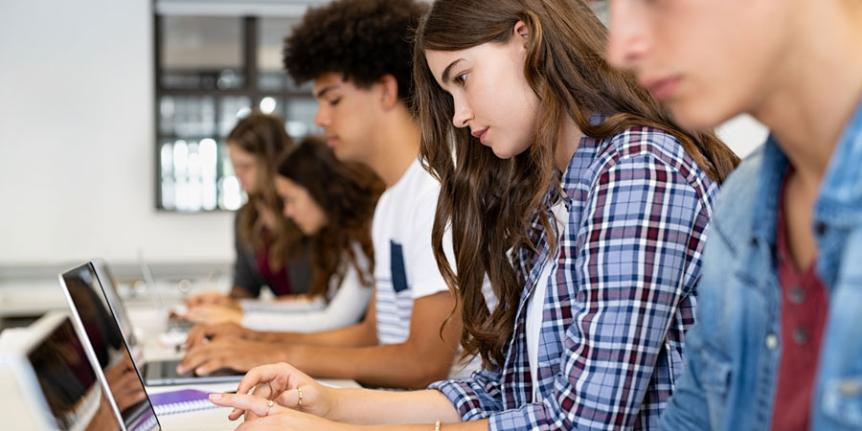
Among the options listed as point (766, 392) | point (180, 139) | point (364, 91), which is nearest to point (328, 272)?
point (364, 91)

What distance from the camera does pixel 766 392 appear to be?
861 millimetres

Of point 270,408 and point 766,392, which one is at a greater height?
point 766,392

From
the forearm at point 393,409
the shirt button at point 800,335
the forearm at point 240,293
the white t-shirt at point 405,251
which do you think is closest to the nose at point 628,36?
the shirt button at point 800,335

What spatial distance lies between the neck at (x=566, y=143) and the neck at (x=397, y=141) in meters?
0.85

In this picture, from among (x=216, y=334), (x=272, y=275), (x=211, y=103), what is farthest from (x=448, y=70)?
(x=211, y=103)

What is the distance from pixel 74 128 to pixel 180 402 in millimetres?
4656

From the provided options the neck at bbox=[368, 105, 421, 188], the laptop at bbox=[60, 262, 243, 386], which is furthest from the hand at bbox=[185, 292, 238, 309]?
the laptop at bbox=[60, 262, 243, 386]

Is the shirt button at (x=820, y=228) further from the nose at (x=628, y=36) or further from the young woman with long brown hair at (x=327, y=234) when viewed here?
the young woman with long brown hair at (x=327, y=234)

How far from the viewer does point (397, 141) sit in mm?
2219

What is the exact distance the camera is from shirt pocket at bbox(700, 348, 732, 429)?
3.00 ft

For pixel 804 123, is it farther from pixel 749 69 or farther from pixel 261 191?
pixel 261 191

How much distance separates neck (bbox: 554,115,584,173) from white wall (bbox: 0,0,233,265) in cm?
509

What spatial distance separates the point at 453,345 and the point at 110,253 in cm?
463

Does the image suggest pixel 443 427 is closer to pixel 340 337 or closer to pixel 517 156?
pixel 517 156
